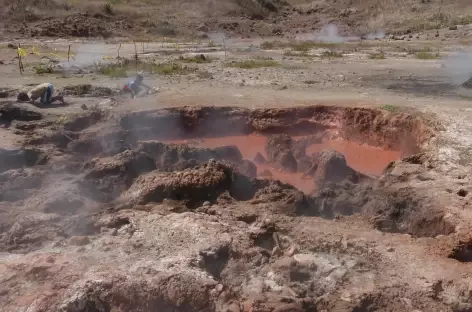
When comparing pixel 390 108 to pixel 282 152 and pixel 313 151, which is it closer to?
pixel 313 151

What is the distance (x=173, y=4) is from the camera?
37.2 m

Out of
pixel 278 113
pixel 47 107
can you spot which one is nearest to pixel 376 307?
pixel 278 113

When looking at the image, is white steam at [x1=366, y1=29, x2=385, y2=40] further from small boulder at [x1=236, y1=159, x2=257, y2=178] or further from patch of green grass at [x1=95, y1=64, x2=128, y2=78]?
small boulder at [x1=236, y1=159, x2=257, y2=178]

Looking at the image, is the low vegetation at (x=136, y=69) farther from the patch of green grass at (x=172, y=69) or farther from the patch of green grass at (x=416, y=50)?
the patch of green grass at (x=416, y=50)

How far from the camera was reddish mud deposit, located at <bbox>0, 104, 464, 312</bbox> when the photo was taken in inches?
183

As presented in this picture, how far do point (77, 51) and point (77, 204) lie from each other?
18566mm

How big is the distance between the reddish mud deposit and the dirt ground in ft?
0.06

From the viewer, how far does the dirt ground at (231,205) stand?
471 centimetres

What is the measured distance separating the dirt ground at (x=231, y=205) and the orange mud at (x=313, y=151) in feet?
0.52

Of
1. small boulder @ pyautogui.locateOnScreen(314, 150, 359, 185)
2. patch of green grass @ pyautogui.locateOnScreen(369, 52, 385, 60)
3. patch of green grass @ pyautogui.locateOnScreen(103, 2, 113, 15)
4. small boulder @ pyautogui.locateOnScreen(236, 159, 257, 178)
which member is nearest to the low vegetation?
small boulder @ pyautogui.locateOnScreen(236, 159, 257, 178)

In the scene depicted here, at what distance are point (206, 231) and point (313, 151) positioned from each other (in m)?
5.50

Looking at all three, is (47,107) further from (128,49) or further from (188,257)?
(128,49)

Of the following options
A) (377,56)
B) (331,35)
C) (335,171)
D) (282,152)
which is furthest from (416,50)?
(335,171)


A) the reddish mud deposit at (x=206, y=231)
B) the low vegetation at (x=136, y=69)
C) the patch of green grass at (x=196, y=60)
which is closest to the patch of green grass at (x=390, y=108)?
the reddish mud deposit at (x=206, y=231)
